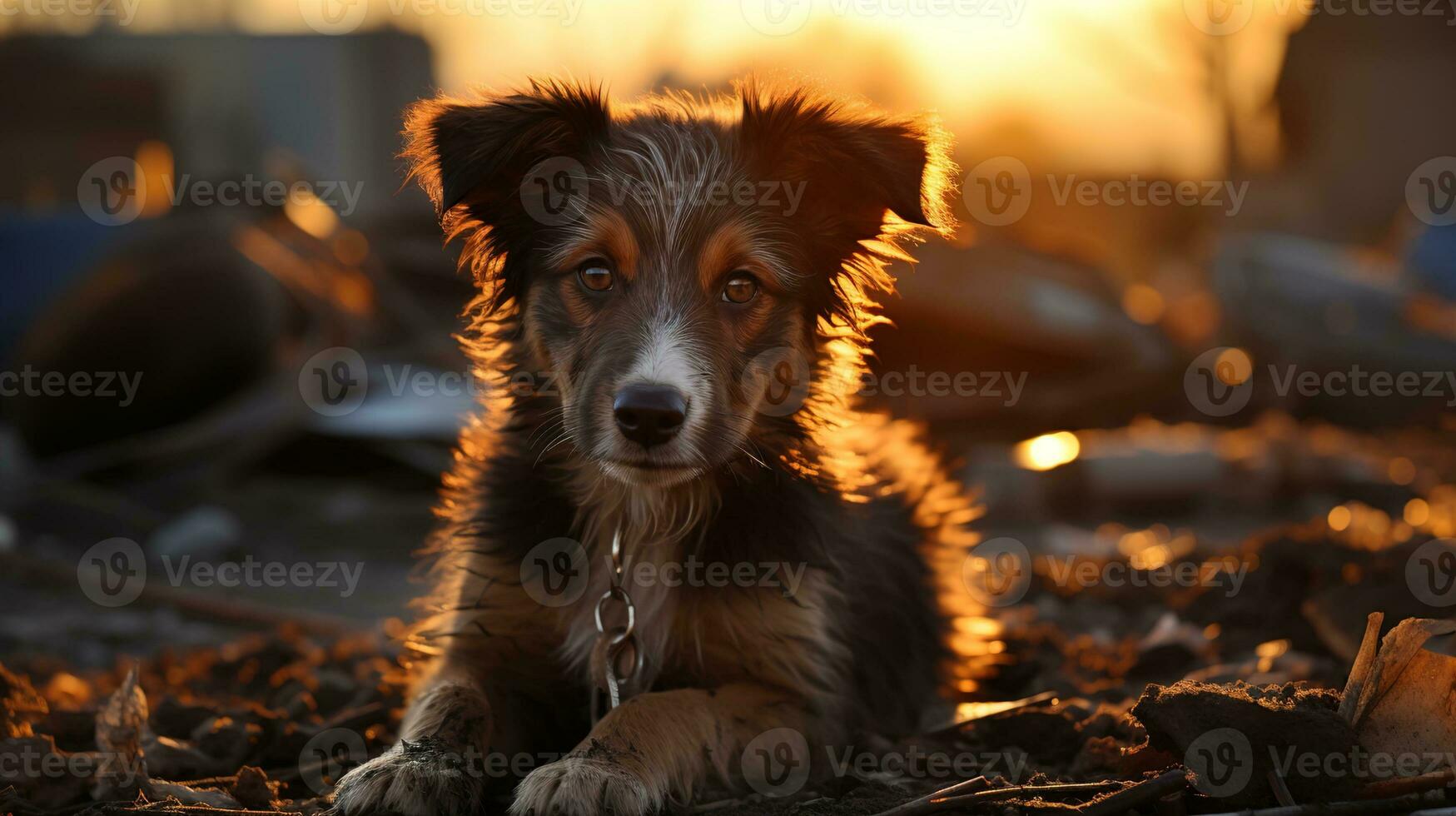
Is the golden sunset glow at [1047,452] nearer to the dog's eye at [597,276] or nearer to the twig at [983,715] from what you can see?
the twig at [983,715]

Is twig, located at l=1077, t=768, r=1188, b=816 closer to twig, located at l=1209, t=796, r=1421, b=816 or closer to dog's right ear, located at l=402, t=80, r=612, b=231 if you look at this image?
twig, located at l=1209, t=796, r=1421, b=816

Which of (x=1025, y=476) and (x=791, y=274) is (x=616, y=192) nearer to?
(x=791, y=274)

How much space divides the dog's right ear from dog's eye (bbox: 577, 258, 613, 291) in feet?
1.25

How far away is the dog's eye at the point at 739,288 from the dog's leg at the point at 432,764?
1.48 meters

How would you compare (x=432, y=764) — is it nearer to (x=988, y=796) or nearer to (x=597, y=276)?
(x=988, y=796)

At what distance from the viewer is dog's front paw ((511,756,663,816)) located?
313 centimetres

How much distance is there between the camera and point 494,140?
155 inches

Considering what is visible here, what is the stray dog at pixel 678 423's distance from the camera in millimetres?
3865

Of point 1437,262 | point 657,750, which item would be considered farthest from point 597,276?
point 1437,262

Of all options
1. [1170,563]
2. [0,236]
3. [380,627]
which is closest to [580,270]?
[380,627]

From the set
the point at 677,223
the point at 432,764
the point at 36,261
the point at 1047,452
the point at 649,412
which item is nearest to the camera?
the point at 432,764

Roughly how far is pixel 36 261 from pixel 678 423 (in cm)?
1253

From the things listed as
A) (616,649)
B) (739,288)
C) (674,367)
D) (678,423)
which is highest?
(739,288)

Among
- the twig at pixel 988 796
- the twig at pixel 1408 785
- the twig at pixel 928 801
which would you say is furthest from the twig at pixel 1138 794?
the twig at pixel 1408 785
